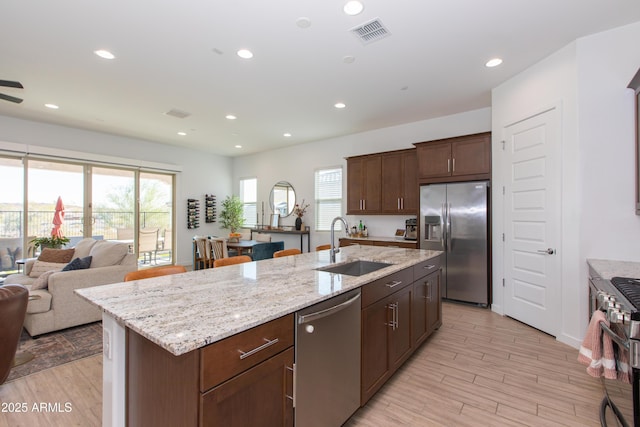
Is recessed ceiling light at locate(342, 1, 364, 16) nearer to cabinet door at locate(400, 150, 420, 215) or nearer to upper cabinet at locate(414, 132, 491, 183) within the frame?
upper cabinet at locate(414, 132, 491, 183)

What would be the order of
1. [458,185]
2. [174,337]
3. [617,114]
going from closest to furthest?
[174,337] → [617,114] → [458,185]

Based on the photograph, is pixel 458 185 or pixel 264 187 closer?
pixel 458 185

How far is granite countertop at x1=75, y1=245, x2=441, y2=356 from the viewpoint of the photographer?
3.57ft

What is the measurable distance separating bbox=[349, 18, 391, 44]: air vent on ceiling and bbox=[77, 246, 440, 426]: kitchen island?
219cm

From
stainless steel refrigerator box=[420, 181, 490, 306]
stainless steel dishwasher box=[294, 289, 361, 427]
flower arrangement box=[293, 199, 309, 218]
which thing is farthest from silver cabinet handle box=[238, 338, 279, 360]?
flower arrangement box=[293, 199, 309, 218]

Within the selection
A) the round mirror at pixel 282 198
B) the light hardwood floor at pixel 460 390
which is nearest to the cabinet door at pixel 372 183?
the round mirror at pixel 282 198

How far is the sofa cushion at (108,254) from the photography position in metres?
3.77

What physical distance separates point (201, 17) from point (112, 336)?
100 inches

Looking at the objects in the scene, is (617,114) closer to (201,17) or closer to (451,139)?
(451,139)

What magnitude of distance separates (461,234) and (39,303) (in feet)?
17.2

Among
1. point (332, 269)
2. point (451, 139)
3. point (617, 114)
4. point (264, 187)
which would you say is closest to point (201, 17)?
point (332, 269)

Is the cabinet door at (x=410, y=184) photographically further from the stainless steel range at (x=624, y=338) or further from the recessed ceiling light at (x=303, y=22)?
the stainless steel range at (x=624, y=338)

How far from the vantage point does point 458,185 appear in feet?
14.0

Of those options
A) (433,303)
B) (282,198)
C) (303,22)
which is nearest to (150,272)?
(303,22)
